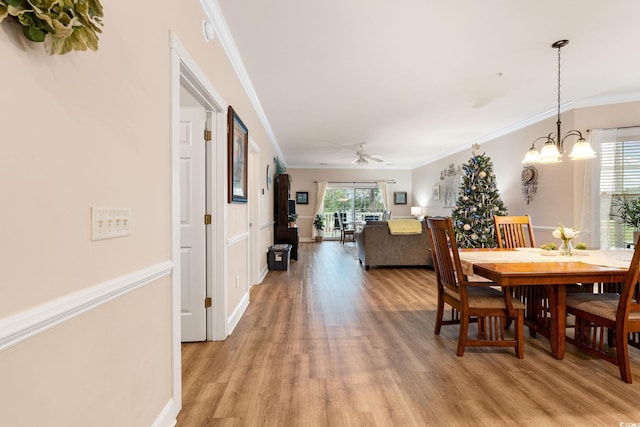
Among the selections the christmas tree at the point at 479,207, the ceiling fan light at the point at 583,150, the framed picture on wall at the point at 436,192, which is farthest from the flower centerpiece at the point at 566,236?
the framed picture on wall at the point at 436,192

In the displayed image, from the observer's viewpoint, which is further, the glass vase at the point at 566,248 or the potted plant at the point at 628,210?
the potted plant at the point at 628,210

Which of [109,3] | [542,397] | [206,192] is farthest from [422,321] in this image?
[109,3]

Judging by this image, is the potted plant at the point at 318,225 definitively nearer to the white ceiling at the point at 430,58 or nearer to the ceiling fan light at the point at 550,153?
the white ceiling at the point at 430,58

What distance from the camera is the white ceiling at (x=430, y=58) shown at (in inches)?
93.0

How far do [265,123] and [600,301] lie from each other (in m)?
4.69

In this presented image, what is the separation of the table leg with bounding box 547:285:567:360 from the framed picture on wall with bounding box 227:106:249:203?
2.65 m

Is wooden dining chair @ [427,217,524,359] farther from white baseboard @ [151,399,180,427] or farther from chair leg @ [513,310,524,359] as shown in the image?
white baseboard @ [151,399,180,427]

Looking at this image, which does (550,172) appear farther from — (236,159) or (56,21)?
(56,21)

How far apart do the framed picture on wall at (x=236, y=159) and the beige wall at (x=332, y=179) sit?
702 cm

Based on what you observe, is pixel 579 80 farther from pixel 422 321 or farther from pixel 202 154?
pixel 202 154

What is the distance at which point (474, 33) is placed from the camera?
264 centimetres

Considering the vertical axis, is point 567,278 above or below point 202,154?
below

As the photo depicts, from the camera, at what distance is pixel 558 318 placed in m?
2.30

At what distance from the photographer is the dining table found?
2.09m
